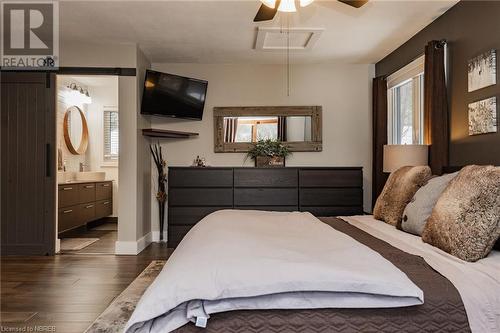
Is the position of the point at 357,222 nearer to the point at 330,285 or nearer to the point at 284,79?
the point at 330,285

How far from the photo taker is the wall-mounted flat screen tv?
4574 millimetres

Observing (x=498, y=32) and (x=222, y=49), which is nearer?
(x=498, y=32)

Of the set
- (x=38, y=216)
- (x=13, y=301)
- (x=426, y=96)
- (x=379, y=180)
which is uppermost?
(x=426, y=96)

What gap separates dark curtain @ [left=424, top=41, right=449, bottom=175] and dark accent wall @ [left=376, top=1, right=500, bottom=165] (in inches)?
2.2

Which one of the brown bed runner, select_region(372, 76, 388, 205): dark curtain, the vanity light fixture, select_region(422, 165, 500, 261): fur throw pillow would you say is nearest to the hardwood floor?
the brown bed runner

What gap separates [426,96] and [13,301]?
3.91 meters

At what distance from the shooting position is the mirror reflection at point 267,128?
202 inches

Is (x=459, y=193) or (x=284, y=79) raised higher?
(x=284, y=79)

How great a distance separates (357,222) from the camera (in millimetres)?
2742

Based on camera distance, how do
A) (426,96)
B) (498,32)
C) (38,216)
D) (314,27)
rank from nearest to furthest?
(498,32)
(426,96)
(314,27)
(38,216)

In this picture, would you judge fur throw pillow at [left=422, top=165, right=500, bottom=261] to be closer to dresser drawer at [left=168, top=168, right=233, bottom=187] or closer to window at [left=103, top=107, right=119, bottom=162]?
dresser drawer at [left=168, top=168, right=233, bottom=187]

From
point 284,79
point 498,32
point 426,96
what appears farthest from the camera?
point 284,79

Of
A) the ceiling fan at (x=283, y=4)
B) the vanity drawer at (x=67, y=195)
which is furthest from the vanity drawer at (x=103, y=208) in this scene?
the ceiling fan at (x=283, y=4)

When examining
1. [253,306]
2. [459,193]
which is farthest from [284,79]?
[253,306]
